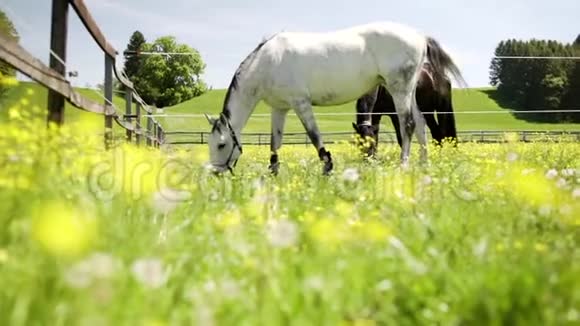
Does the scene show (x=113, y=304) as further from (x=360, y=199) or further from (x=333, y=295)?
(x=360, y=199)

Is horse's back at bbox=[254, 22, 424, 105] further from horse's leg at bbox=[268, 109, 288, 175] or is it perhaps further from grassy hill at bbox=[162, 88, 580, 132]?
grassy hill at bbox=[162, 88, 580, 132]

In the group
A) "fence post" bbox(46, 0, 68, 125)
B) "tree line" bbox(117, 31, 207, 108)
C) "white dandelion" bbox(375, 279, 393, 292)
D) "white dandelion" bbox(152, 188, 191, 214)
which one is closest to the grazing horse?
"fence post" bbox(46, 0, 68, 125)

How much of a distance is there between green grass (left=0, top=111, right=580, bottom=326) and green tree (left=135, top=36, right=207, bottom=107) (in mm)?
70039

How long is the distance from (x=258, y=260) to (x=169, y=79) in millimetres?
72997

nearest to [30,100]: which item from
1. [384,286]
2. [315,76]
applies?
[384,286]

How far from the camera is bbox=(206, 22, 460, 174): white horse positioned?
6418mm

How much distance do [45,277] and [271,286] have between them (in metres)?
0.50

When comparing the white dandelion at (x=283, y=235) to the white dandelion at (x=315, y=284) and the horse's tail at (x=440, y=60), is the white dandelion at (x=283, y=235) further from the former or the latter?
the horse's tail at (x=440, y=60)

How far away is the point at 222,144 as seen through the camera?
6375mm

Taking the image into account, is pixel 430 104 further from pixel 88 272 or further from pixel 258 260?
pixel 88 272

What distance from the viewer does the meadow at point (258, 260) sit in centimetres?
114

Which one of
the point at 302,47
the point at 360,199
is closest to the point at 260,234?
the point at 360,199

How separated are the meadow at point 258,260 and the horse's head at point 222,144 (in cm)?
366

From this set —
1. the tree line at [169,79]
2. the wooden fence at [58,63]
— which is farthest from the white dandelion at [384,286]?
the tree line at [169,79]
